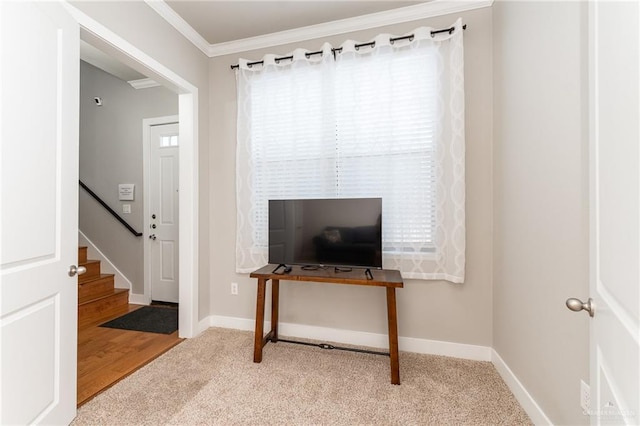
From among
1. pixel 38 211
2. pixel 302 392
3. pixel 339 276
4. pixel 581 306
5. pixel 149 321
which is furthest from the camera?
pixel 149 321

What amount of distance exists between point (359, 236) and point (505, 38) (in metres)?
1.70

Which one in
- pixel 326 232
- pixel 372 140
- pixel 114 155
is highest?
pixel 114 155

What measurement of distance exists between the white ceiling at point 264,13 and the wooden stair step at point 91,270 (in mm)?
2962

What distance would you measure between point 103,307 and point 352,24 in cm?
390

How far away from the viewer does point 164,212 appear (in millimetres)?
3662

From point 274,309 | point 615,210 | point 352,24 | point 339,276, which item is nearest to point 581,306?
point 615,210

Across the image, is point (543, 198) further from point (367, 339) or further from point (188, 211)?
point (188, 211)

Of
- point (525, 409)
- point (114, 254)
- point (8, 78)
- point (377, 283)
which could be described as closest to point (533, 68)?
point (377, 283)

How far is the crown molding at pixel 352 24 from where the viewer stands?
89.0 inches

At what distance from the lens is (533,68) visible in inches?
64.1

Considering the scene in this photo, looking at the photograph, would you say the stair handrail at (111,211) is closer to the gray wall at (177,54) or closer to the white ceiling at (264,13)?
the gray wall at (177,54)

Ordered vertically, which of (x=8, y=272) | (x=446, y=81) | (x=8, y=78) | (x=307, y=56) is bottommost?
(x=8, y=272)

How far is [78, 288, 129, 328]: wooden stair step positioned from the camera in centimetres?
305

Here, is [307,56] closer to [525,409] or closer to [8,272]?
[8,272]
